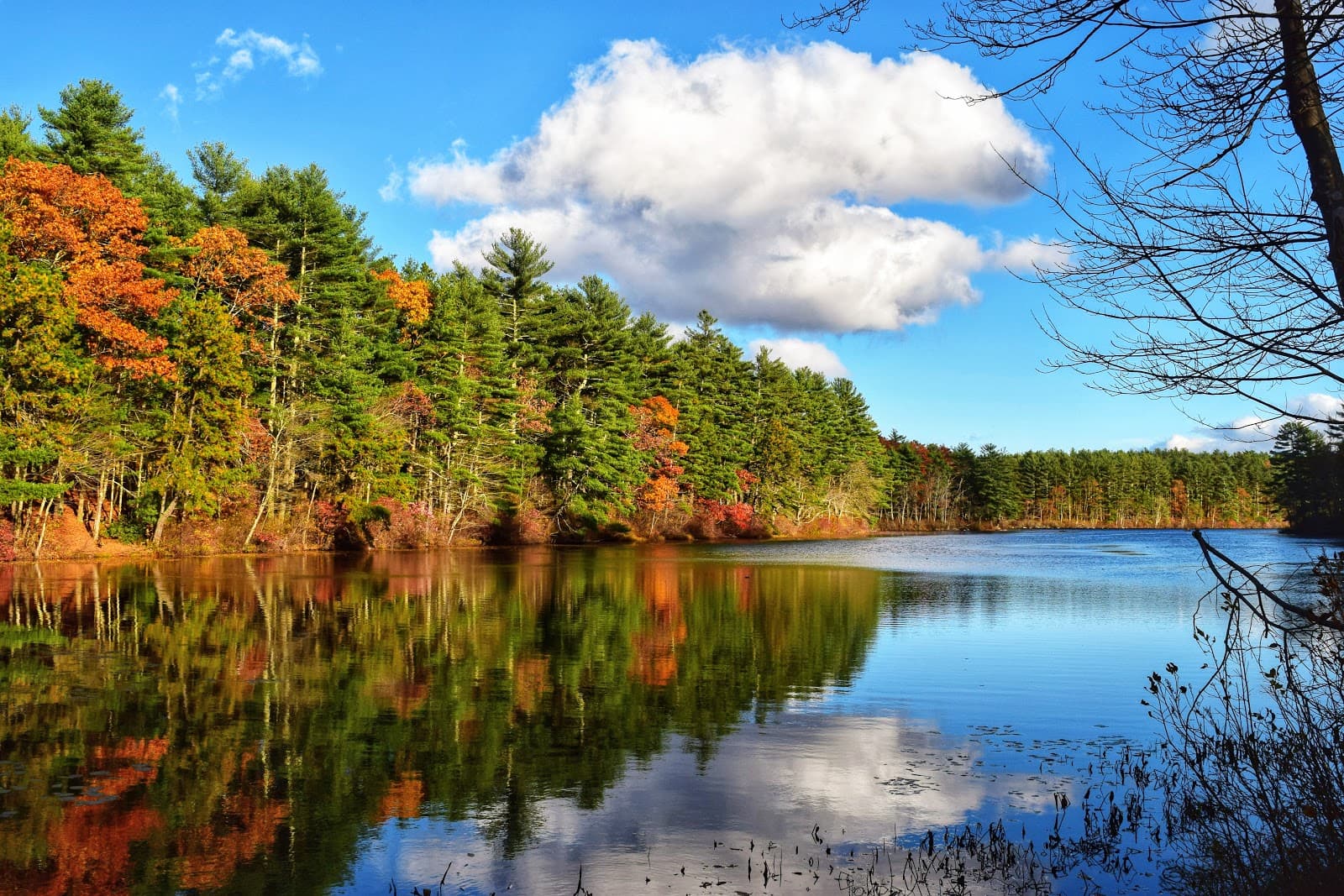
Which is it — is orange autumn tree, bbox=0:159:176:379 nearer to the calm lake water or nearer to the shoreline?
the shoreline

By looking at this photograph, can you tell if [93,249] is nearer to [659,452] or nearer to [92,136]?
[92,136]

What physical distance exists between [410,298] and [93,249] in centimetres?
2116

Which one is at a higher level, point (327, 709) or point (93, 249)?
point (93, 249)

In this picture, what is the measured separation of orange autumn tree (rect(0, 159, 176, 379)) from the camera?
→ 32.4m

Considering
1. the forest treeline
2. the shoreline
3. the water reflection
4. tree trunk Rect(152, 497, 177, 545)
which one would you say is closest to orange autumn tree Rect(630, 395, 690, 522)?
the forest treeline

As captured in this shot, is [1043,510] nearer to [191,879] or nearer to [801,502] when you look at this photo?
[801,502]

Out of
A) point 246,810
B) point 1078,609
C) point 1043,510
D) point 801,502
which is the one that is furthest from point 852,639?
point 1043,510

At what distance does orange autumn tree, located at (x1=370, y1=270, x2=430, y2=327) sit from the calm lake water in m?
31.4

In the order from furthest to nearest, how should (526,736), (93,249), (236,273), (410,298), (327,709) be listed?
(410,298)
(236,273)
(93,249)
(327,709)
(526,736)

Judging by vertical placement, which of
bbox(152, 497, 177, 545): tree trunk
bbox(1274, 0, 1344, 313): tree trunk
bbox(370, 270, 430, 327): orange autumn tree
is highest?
bbox(370, 270, 430, 327): orange autumn tree

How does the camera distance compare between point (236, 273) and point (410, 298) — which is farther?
point (410, 298)

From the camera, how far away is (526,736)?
10719 mm

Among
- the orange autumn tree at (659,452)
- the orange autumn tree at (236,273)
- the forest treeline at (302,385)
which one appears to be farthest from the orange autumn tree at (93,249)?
the orange autumn tree at (659,452)

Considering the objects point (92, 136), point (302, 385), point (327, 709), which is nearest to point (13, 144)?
point (92, 136)
